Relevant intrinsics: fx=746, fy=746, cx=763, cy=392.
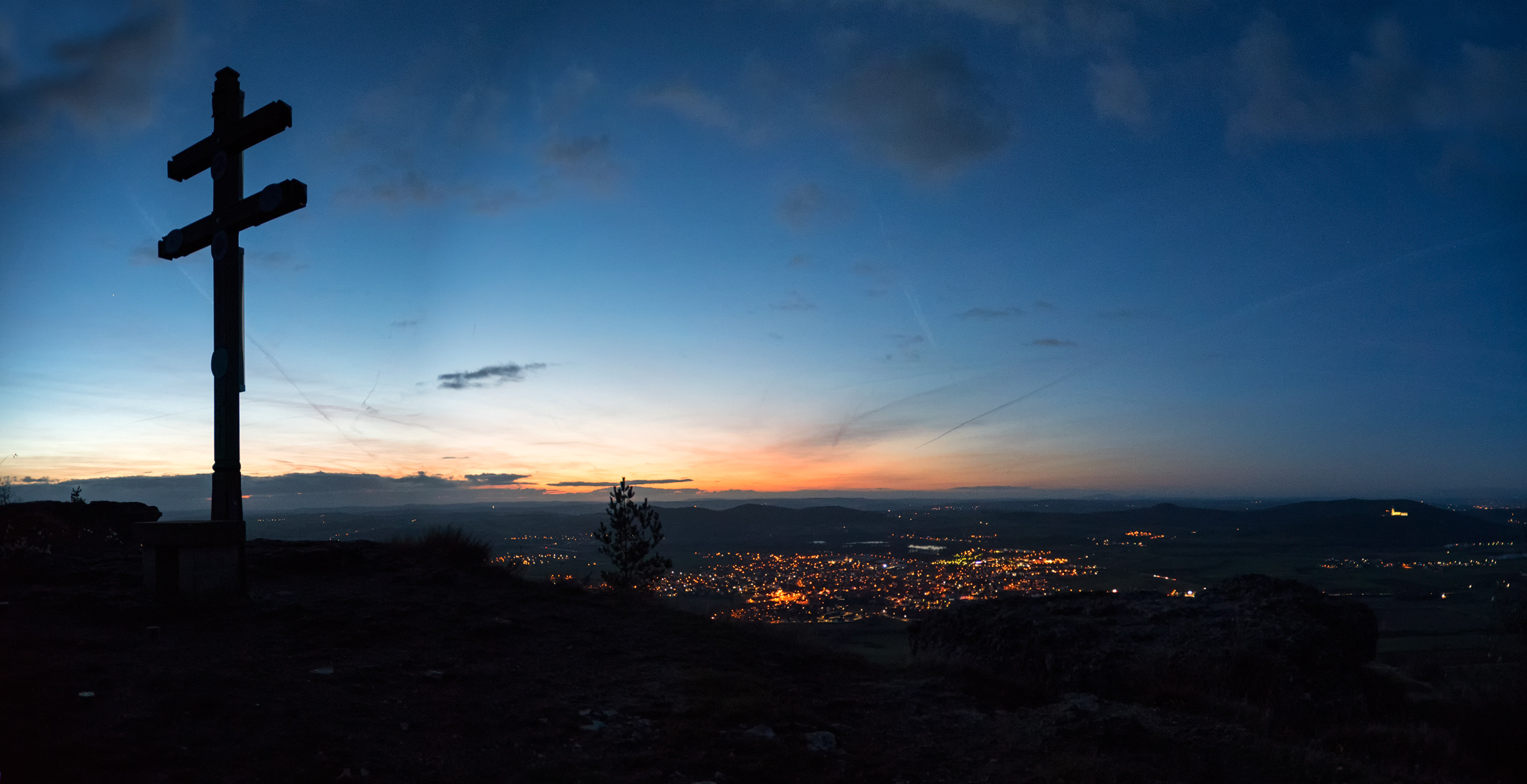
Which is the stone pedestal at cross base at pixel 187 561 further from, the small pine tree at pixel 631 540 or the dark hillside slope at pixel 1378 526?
the dark hillside slope at pixel 1378 526

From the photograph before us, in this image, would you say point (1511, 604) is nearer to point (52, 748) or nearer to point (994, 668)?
point (994, 668)

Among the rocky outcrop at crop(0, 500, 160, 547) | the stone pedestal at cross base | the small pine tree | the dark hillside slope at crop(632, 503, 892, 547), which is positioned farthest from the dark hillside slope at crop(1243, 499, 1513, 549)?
the stone pedestal at cross base

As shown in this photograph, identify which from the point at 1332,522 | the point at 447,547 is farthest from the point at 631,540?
the point at 1332,522

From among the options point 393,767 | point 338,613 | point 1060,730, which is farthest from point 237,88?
point 1060,730

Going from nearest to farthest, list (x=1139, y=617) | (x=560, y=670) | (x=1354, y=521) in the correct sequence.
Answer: (x=560, y=670) < (x=1139, y=617) < (x=1354, y=521)

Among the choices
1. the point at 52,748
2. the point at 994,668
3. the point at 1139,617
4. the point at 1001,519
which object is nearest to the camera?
the point at 52,748

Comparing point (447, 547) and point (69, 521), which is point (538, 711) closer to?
point (447, 547)

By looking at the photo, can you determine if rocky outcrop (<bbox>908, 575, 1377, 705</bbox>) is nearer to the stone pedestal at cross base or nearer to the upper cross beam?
the stone pedestal at cross base
